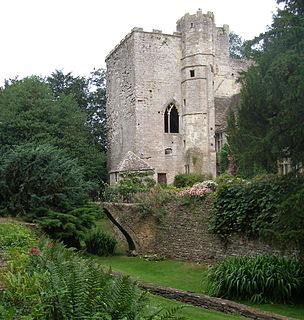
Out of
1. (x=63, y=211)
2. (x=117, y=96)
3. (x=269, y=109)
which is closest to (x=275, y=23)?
(x=269, y=109)

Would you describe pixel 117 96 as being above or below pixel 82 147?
above

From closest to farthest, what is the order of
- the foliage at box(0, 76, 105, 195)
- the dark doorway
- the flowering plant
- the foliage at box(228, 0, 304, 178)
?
the foliage at box(228, 0, 304, 178)
the flowering plant
the foliage at box(0, 76, 105, 195)
the dark doorway

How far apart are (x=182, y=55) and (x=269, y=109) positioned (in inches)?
909

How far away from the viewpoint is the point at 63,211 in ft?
53.9

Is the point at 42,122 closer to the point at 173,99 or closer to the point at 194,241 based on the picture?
the point at 173,99

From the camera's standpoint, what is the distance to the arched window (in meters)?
30.4

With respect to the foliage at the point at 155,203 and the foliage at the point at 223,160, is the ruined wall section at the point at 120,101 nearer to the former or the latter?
the foliage at the point at 223,160

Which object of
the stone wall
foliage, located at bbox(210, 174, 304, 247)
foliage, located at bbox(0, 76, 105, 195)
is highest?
foliage, located at bbox(0, 76, 105, 195)

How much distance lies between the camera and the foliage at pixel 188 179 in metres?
27.2

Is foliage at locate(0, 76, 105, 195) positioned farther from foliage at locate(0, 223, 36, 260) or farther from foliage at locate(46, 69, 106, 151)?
foliage at locate(0, 223, 36, 260)

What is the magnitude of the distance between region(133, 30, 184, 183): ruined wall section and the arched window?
351mm

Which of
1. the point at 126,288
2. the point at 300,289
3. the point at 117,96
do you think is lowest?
the point at 300,289

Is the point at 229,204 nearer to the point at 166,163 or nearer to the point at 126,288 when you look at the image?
the point at 126,288

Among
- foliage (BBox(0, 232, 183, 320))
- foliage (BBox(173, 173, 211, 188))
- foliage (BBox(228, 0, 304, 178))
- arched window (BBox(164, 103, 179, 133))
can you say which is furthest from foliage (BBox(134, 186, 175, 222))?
arched window (BBox(164, 103, 179, 133))
